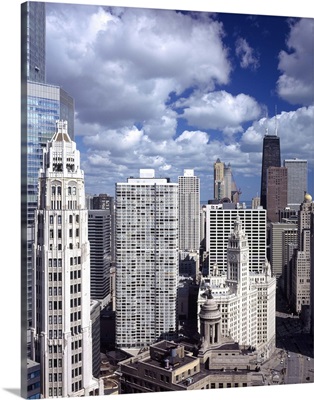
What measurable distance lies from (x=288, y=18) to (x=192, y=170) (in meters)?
2.16

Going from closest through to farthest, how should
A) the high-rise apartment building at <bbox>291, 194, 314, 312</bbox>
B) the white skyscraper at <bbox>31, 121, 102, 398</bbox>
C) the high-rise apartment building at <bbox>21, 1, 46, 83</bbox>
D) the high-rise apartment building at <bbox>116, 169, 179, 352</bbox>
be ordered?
the high-rise apartment building at <bbox>21, 1, 46, 83</bbox> < the white skyscraper at <bbox>31, 121, 102, 398</bbox> < the high-rise apartment building at <bbox>291, 194, 314, 312</bbox> < the high-rise apartment building at <bbox>116, 169, 179, 352</bbox>

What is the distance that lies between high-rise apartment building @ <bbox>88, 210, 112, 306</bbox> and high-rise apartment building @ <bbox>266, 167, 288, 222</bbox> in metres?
2.33

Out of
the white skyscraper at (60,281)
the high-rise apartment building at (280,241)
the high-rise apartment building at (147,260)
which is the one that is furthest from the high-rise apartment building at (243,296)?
the white skyscraper at (60,281)

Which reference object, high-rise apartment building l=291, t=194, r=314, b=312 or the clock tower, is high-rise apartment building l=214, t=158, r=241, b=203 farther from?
high-rise apartment building l=291, t=194, r=314, b=312

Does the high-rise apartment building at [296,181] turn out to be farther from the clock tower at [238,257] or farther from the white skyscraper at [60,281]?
the white skyscraper at [60,281]

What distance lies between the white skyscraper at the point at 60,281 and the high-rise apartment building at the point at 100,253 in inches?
52.1

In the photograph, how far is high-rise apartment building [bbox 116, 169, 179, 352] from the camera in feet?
27.1

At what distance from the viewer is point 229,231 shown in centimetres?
791

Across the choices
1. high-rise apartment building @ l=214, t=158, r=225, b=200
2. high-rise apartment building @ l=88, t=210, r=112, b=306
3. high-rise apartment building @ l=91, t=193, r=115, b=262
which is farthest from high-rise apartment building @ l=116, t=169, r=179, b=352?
high-rise apartment building @ l=214, t=158, r=225, b=200

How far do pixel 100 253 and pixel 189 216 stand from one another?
5.42 ft

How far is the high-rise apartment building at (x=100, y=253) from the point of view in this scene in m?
7.10

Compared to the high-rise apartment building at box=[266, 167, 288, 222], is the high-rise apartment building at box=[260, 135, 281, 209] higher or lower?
higher

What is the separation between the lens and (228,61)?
6.42 meters
